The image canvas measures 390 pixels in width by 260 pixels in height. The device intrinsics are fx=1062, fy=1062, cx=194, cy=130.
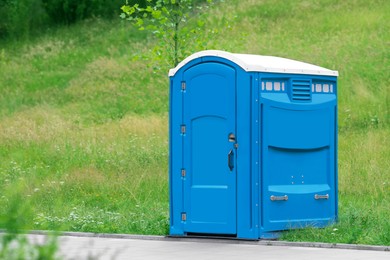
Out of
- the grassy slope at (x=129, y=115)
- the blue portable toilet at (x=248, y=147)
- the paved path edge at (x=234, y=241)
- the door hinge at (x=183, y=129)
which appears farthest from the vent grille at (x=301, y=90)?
the paved path edge at (x=234, y=241)

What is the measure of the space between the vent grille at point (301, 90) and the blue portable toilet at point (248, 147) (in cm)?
1

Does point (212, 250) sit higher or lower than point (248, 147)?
lower

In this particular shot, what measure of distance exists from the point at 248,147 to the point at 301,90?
99cm

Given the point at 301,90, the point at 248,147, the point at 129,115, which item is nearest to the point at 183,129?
the point at 248,147

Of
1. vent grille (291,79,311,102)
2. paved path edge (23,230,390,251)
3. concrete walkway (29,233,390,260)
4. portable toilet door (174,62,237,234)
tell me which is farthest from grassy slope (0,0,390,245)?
vent grille (291,79,311,102)

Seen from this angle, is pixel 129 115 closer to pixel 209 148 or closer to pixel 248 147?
pixel 209 148

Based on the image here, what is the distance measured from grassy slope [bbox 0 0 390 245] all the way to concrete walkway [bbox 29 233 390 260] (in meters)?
0.43

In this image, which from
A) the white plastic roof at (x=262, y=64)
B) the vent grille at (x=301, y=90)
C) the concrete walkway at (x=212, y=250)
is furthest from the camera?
the vent grille at (x=301, y=90)

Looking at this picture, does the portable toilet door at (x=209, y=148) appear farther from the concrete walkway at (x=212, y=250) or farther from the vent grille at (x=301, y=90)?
the vent grille at (x=301, y=90)

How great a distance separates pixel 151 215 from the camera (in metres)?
13.3

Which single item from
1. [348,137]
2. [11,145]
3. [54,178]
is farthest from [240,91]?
[11,145]

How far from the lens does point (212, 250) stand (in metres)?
10.3

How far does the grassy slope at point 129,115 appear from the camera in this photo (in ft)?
Answer: 45.0

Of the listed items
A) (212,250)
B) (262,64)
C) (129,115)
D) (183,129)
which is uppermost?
(129,115)
